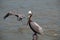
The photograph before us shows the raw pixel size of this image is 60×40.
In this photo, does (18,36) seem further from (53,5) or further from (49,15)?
(53,5)

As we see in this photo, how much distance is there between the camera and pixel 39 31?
5.17 metres

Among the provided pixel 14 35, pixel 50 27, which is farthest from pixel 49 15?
pixel 14 35

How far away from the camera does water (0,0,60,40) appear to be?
8.07 metres

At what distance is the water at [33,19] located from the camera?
318 inches

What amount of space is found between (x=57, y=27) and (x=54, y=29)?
0.20 m

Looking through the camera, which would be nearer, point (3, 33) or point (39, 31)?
point (39, 31)

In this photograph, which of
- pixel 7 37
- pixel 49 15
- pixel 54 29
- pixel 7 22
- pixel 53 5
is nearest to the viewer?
pixel 7 37

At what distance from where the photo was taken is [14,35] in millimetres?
8094

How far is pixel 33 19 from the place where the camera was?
9.69m

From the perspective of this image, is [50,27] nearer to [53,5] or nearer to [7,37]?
[7,37]

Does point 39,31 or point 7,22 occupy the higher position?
point 39,31

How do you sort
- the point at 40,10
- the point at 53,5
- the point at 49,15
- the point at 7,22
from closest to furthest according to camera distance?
the point at 7,22 < the point at 49,15 < the point at 40,10 < the point at 53,5

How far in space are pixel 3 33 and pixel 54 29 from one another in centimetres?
151

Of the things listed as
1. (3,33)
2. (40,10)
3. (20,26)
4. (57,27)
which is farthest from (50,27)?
(40,10)
